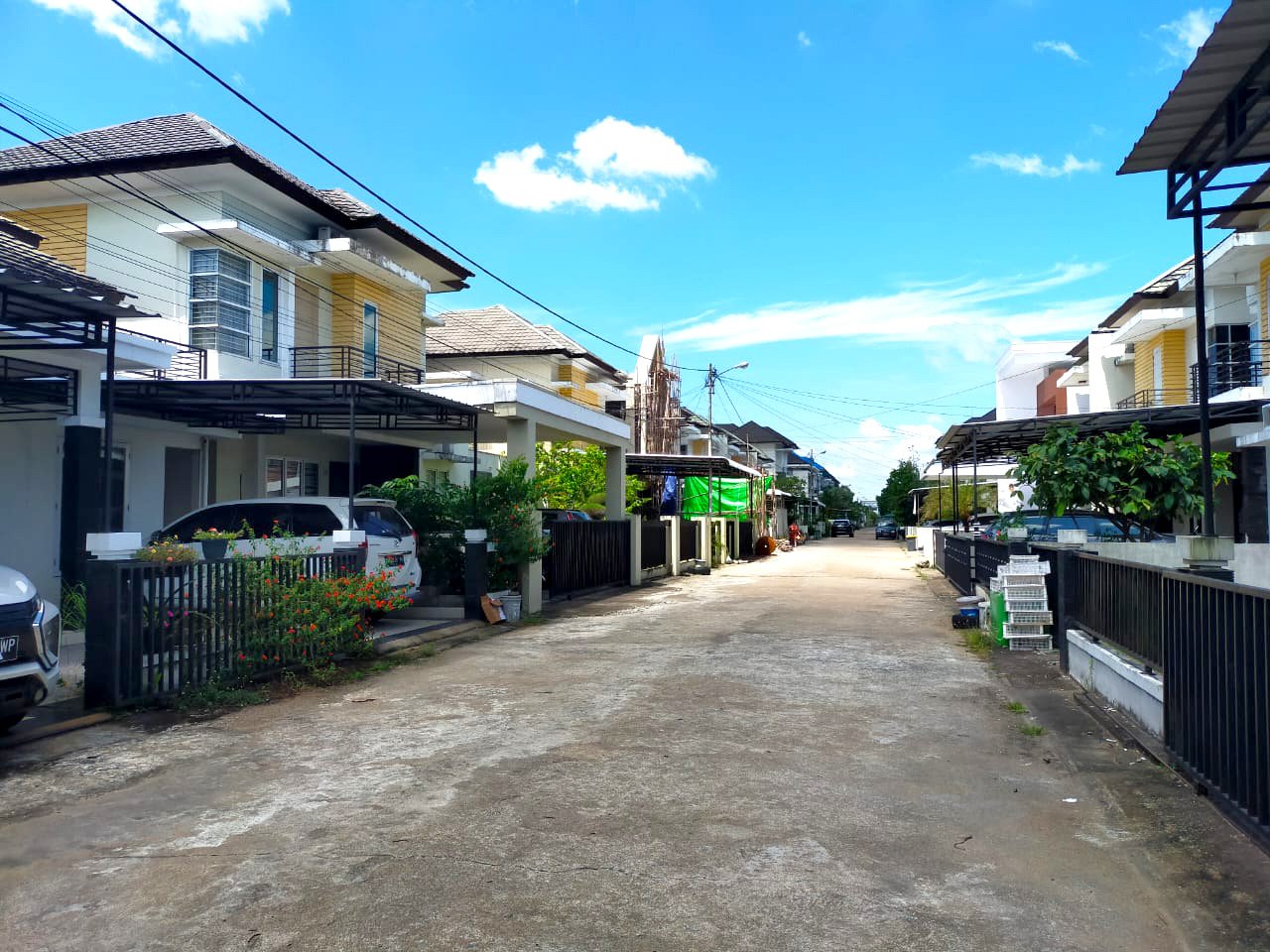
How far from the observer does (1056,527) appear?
66.2 feet

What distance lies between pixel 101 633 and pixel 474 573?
22.0 ft

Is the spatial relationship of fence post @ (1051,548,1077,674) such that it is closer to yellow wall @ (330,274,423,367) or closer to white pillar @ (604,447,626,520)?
white pillar @ (604,447,626,520)

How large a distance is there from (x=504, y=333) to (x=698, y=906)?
103 ft

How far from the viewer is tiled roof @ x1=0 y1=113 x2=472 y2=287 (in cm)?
1584

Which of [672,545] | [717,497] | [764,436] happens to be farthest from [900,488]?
[672,545]

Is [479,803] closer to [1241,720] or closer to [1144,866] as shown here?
[1144,866]

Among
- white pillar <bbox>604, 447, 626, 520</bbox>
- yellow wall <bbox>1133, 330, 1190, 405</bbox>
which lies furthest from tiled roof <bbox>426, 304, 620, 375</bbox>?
yellow wall <bbox>1133, 330, 1190, 405</bbox>

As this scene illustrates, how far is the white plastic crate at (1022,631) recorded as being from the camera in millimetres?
11234

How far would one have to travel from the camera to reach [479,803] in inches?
214

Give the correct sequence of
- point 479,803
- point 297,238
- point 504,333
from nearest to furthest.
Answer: point 479,803 < point 297,238 < point 504,333

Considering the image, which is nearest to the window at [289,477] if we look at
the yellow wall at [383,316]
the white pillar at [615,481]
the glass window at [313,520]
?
the yellow wall at [383,316]

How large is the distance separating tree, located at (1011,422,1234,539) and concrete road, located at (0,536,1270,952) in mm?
6553

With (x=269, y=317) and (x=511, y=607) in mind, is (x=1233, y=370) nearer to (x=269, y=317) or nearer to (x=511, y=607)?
(x=511, y=607)

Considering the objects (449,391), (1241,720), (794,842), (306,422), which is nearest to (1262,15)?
(1241,720)
